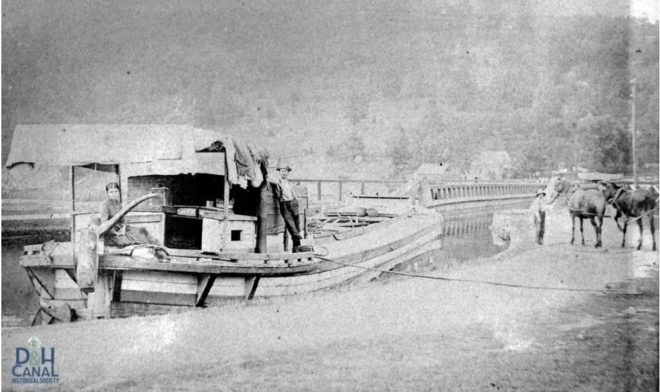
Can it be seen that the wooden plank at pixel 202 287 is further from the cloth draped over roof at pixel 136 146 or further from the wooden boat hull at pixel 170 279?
the cloth draped over roof at pixel 136 146

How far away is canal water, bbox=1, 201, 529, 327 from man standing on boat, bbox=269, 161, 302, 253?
109 cm

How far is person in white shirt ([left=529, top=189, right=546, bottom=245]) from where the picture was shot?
6.08 m

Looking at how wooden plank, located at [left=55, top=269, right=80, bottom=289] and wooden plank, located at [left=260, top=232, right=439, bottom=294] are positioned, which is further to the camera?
wooden plank, located at [left=260, top=232, right=439, bottom=294]

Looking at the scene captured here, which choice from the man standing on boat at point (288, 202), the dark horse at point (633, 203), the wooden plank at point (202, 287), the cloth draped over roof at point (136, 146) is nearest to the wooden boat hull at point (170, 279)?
the wooden plank at point (202, 287)

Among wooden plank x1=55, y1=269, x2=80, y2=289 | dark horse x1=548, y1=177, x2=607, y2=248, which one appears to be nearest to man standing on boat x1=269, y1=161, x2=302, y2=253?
wooden plank x1=55, y1=269, x2=80, y2=289

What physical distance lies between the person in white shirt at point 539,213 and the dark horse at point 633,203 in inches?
32.4

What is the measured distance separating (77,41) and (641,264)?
6.52 meters

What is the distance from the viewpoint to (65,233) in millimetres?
4496

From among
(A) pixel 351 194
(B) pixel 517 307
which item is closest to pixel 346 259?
(A) pixel 351 194

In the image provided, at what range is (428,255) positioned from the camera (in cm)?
621

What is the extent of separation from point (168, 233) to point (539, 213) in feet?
14.2

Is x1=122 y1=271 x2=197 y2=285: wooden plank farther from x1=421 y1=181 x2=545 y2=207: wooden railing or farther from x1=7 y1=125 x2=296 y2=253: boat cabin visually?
x1=421 y1=181 x2=545 y2=207: wooden railing

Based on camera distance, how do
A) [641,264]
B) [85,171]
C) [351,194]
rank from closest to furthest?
[85,171], [351,194], [641,264]

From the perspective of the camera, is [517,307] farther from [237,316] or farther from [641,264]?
[237,316]
